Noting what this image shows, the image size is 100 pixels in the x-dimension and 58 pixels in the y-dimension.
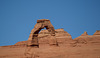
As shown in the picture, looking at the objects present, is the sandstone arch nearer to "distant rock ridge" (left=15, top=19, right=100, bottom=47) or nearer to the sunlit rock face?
"distant rock ridge" (left=15, top=19, right=100, bottom=47)

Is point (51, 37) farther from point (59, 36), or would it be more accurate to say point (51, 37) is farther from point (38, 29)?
point (59, 36)

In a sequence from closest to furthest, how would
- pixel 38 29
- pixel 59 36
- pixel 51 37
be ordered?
pixel 51 37 → pixel 38 29 → pixel 59 36

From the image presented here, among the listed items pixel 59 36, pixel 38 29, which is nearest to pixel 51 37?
Answer: pixel 38 29

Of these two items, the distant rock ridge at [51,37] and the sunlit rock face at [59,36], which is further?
the sunlit rock face at [59,36]

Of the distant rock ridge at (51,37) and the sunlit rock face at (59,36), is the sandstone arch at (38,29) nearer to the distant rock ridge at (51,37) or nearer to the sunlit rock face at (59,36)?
the distant rock ridge at (51,37)

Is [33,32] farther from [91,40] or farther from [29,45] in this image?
[91,40]

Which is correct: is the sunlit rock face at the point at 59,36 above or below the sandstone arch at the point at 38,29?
above

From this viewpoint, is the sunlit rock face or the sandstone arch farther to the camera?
the sunlit rock face

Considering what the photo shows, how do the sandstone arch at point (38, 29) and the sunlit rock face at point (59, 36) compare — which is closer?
the sandstone arch at point (38, 29)

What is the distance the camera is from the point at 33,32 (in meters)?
23.7

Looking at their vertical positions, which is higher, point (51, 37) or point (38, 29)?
point (38, 29)

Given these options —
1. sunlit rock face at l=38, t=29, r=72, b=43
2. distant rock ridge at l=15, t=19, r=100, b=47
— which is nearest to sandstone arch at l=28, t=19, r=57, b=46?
distant rock ridge at l=15, t=19, r=100, b=47

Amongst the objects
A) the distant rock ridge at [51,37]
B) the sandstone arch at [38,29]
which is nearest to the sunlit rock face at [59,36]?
the distant rock ridge at [51,37]

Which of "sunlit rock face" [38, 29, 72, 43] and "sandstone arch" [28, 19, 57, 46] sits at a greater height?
"sunlit rock face" [38, 29, 72, 43]
